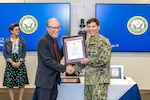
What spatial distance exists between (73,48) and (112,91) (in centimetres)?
82

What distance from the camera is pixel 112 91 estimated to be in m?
3.06

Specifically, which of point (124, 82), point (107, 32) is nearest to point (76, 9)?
point (107, 32)

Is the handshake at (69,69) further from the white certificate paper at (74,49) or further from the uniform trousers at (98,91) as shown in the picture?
the uniform trousers at (98,91)

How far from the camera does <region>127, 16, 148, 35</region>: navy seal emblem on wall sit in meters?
4.77

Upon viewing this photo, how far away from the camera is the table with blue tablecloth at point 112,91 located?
303 centimetres

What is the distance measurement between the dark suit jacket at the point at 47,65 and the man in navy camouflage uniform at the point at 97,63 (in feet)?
1.07

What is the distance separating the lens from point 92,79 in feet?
8.37

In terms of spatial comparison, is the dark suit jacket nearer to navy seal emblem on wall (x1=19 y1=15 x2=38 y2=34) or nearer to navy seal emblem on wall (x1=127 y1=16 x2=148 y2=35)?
navy seal emblem on wall (x1=19 y1=15 x2=38 y2=34)

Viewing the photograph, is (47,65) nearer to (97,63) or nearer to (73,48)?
(73,48)

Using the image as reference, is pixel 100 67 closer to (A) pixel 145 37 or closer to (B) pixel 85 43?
(B) pixel 85 43

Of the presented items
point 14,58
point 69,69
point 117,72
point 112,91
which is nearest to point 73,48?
point 69,69

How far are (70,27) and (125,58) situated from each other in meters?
1.33

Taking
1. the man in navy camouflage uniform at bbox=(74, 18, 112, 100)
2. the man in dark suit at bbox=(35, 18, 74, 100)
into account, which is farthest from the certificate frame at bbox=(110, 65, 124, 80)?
the man in dark suit at bbox=(35, 18, 74, 100)

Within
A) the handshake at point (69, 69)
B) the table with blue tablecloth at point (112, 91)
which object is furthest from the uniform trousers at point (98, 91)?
the table with blue tablecloth at point (112, 91)
